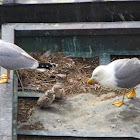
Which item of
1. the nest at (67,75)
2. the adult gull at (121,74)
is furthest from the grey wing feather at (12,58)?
the adult gull at (121,74)

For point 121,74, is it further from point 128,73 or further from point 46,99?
point 46,99

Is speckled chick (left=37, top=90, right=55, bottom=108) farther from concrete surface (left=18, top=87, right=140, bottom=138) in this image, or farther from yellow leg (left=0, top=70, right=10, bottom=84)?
yellow leg (left=0, top=70, right=10, bottom=84)

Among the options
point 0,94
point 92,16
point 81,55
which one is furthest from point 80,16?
point 0,94

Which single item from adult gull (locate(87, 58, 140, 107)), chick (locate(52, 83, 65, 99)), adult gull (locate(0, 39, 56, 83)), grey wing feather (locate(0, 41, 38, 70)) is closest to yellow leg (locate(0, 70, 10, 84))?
adult gull (locate(0, 39, 56, 83))

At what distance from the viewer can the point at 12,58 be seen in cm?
573

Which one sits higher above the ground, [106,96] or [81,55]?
[81,55]

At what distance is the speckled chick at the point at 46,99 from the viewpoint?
581cm

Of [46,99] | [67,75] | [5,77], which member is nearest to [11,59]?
[5,77]

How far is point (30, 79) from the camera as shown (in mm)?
6562

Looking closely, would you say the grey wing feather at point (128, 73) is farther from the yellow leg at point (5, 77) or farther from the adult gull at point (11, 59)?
the yellow leg at point (5, 77)

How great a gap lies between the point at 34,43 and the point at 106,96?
165 centimetres

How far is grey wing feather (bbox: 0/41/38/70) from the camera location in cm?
568

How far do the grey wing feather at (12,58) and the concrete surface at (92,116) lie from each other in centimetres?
70

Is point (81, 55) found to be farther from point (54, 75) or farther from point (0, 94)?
point (0, 94)
